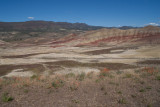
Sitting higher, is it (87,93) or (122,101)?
(122,101)

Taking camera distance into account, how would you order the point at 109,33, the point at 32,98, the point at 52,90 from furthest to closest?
1. the point at 109,33
2. the point at 52,90
3. the point at 32,98

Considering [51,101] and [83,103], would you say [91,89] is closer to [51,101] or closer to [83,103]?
[83,103]

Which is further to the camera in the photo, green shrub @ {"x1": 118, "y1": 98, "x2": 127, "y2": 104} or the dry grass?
the dry grass

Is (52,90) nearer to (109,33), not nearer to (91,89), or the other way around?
(91,89)

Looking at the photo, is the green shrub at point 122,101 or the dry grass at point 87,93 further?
the dry grass at point 87,93

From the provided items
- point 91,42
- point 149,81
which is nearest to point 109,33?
point 91,42

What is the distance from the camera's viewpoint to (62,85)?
9953 millimetres

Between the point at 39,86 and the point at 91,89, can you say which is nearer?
the point at 91,89

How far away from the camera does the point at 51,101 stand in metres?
7.57

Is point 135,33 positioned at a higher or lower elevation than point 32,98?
higher

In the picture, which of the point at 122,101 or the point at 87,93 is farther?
the point at 87,93

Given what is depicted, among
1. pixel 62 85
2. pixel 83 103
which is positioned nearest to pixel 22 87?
pixel 62 85

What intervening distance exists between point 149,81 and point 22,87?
395 inches

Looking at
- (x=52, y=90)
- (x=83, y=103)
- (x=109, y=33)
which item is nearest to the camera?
(x=83, y=103)
